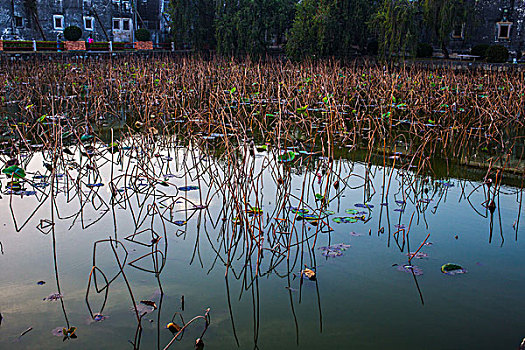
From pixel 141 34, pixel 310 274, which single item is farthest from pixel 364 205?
pixel 141 34

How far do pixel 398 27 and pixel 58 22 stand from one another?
863 inches

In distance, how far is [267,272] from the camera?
341 cm

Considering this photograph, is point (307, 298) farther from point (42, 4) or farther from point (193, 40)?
point (42, 4)

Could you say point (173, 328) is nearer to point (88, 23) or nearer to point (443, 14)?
point (443, 14)

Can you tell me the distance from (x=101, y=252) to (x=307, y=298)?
1.47 meters

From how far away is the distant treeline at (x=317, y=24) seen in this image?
55.0 feet

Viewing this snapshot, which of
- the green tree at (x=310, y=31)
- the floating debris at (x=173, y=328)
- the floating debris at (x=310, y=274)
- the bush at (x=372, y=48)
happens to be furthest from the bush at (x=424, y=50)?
the floating debris at (x=173, y=328)

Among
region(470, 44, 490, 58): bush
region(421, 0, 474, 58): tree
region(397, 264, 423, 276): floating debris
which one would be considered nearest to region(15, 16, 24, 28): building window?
region(421, 0, 474, 58): tree

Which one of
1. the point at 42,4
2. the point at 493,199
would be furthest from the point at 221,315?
the point at 42,4

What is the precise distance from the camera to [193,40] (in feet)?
76.4

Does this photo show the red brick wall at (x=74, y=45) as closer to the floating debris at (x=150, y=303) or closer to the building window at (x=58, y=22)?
the building window at (x=58, y=22)

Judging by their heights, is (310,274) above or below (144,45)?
below

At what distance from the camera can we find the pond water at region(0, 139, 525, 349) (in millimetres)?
2752

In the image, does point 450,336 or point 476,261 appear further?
point 476,261
